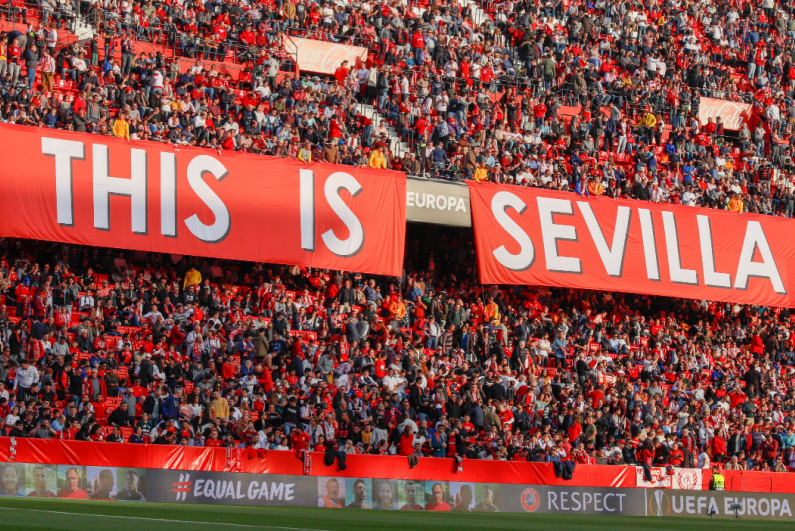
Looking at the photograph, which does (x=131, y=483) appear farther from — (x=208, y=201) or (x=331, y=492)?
(x=208, y=201)

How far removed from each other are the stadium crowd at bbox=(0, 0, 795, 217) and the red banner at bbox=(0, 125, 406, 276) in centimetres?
121

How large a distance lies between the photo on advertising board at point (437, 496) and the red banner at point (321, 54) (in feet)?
49.2

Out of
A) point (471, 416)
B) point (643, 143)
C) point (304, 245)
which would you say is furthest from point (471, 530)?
point (643, 143)

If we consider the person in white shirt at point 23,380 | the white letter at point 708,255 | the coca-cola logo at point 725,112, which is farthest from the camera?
the coca-cola logo at point 725,112

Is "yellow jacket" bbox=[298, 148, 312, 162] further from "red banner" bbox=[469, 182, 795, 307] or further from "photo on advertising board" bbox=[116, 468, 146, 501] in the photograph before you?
"photo on advertising board" bbox=[116, 468, 146, 501]

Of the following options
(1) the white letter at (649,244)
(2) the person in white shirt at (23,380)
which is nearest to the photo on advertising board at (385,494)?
(2) the person in white shirt at (23,380)

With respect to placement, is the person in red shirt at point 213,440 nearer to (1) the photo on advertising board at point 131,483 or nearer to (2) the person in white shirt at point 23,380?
(2) the person in white shirt at point 23,380

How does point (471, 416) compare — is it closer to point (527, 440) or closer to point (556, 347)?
point (527, 440)

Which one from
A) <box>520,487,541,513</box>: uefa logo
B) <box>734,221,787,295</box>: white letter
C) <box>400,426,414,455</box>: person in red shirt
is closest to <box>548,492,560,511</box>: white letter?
<box>520,487,541,513</box>: uefa logo

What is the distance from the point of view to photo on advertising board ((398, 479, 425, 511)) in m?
17.5

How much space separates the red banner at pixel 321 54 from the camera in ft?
98.5

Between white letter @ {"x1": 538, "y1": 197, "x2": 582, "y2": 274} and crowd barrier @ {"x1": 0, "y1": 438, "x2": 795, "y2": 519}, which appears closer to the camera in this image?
crowd barrier @ {"x1": 0, "y1": 438, "x2": 795, "y2": 519}

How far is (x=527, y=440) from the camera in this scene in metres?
22.2

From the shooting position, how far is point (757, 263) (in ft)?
92.5
